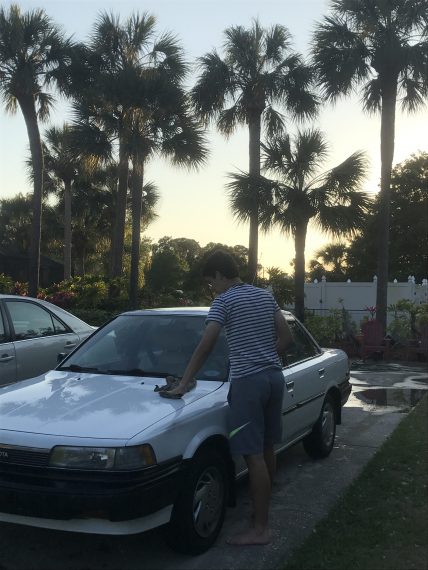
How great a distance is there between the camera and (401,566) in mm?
3602

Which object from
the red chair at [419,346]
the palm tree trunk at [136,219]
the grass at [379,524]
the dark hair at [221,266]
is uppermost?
the palm tree trunk at [136,219]

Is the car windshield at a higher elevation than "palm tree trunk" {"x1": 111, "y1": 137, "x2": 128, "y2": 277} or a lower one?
lower

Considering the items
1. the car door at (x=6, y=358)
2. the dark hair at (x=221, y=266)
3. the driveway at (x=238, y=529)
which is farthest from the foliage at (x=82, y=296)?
the dark hair at (x=221, y=266)

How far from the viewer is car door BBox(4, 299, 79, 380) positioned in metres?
5.83

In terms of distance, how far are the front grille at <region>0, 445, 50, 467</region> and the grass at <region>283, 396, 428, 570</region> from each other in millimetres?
1464

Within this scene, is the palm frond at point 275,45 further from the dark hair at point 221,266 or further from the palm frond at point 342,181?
the dark hair at point 221,266

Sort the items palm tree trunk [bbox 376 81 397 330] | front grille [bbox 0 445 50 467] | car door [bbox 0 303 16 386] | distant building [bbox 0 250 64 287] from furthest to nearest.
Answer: distant building [bbox 0 250 64 287] < palm tree trunk [bbox 376 81 397 330] < car door [bbox 0 303 16 386] < front grille [bbox 0 445 50 467]

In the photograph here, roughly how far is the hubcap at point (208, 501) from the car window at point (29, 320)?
2768 millimetres

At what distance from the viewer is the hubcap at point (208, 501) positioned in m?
3.70

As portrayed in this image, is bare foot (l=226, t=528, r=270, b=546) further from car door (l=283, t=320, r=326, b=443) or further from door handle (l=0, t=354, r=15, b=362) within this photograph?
door handle (l=0, t=354, r=15, b=362)

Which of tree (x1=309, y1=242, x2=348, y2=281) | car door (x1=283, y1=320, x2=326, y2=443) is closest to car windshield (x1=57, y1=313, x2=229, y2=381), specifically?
car door (x1=283, y1=320, x2=326, y2=443)

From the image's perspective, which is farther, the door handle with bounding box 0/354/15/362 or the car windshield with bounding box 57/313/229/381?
the door handle with bounding box 0/354/15/362

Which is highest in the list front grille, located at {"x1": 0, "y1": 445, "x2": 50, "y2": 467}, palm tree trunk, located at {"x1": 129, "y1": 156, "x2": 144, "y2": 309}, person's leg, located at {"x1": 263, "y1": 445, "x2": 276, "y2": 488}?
palm tree trunk, located at {"x1": 129, "y1": 156, "x2": 144, "y2": 309}

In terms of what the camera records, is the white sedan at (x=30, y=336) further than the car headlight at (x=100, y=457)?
Yes
